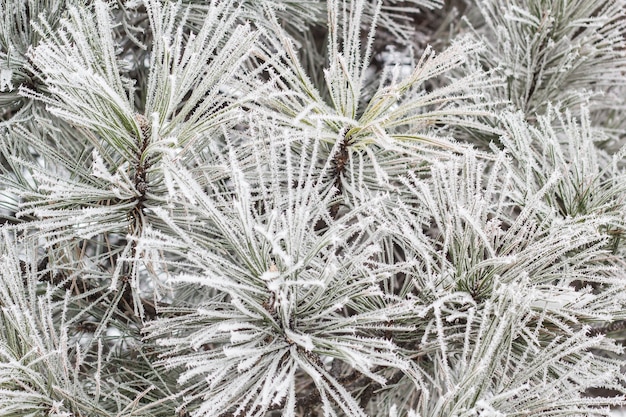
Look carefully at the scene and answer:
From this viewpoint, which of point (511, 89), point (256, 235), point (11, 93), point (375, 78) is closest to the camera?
point (256, 235)

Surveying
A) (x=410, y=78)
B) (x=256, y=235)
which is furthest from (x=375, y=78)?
(x=256, y=235)

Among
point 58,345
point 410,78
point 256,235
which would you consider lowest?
point 58,345

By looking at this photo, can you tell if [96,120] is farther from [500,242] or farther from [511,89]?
[511,89]

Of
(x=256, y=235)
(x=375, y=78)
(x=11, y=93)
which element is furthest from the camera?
(x=375, y=78)

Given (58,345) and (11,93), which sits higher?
(11,93)

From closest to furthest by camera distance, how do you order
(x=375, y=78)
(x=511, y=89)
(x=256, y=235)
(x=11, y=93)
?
(x=256, y=235) < (x=11, y=93) < (x=511, y=89) < (x=375, y=78)

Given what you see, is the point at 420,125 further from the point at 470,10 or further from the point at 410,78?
the point at 470,10

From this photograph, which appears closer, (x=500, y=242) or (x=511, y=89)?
(x=500, y=242)

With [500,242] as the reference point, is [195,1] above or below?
above

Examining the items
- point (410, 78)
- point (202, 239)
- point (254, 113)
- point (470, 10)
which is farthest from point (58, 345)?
point (470, 10)
